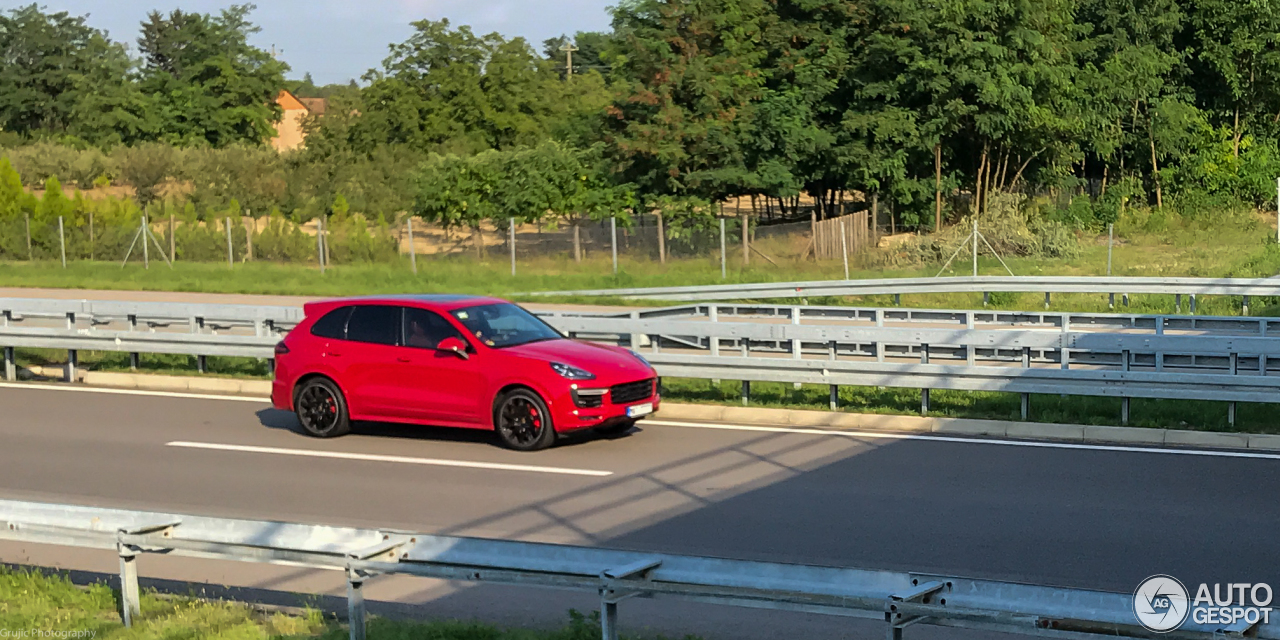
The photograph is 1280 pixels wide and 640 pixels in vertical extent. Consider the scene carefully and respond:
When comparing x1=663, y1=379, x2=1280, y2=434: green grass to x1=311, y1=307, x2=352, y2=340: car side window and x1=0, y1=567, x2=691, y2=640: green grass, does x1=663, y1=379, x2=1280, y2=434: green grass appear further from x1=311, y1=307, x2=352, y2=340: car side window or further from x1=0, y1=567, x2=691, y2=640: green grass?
x1=0, y1=567, x2=691, y2=640: green grass

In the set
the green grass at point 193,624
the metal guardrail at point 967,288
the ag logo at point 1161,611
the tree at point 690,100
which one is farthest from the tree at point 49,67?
the ag logo at point 1161,611

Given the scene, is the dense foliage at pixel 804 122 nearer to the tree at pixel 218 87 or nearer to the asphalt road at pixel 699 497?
the tree at pixel 218 87

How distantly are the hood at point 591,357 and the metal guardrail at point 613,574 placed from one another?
6.06m

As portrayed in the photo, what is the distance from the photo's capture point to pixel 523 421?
500 inches

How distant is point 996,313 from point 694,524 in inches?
414

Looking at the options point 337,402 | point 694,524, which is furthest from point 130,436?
point 694,524

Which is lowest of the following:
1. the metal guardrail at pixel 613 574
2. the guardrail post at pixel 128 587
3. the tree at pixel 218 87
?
the guardrail post at pixel 128 587

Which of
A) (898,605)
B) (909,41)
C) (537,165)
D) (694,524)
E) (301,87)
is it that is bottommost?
(694,524)

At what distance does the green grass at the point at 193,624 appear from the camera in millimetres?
6707

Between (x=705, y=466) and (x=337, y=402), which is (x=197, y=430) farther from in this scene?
(x=705, y=466)

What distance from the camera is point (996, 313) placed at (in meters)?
19.0

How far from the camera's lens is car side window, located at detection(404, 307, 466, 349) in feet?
43.4

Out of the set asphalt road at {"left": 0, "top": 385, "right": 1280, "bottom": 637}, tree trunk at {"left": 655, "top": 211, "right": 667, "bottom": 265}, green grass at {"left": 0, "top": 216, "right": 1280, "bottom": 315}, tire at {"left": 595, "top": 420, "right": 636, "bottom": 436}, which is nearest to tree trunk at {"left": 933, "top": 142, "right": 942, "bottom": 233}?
green grass at {"left": 0, "top": 216, "right": 1280, "bottom": 315}

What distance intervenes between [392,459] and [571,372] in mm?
1906
